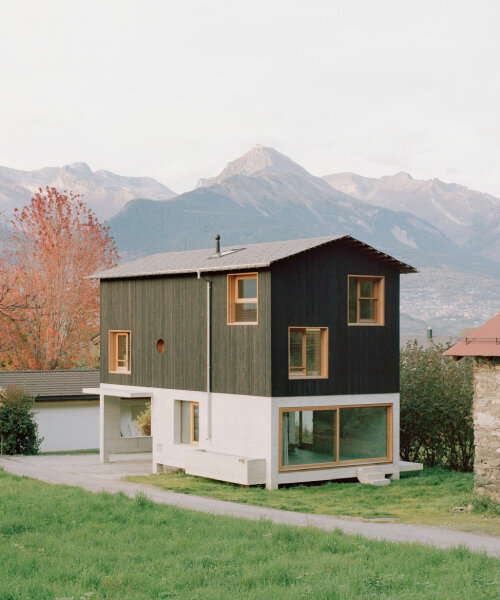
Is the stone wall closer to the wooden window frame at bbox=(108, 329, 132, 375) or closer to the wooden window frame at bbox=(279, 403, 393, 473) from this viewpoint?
the wooden window frame at bbox=(279, 403, 393, 473)

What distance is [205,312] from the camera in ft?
86.2

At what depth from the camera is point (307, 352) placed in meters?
24.7

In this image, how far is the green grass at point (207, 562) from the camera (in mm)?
10703

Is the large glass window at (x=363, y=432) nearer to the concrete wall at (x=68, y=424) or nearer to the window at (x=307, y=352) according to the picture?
the window at (x=307, y=352)

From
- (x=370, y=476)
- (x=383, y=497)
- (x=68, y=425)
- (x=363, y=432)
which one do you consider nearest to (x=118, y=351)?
(x=68, y=425)

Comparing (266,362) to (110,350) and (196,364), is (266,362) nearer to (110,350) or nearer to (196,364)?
(196,364)

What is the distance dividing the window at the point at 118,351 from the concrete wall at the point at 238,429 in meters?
2.39

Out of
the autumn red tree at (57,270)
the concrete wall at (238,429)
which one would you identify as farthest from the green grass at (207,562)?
the autumn red tree at (57,270)

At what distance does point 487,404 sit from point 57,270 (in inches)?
1273

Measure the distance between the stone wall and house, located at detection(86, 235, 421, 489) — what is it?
19.4ft

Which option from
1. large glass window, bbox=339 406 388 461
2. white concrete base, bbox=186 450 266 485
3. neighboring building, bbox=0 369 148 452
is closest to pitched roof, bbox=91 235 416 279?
large glass window, bbox=339 406 388 461

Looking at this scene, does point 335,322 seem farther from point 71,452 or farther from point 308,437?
point 71,452

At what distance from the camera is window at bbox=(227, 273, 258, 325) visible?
24.6 metres

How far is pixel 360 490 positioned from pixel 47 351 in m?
25.5
